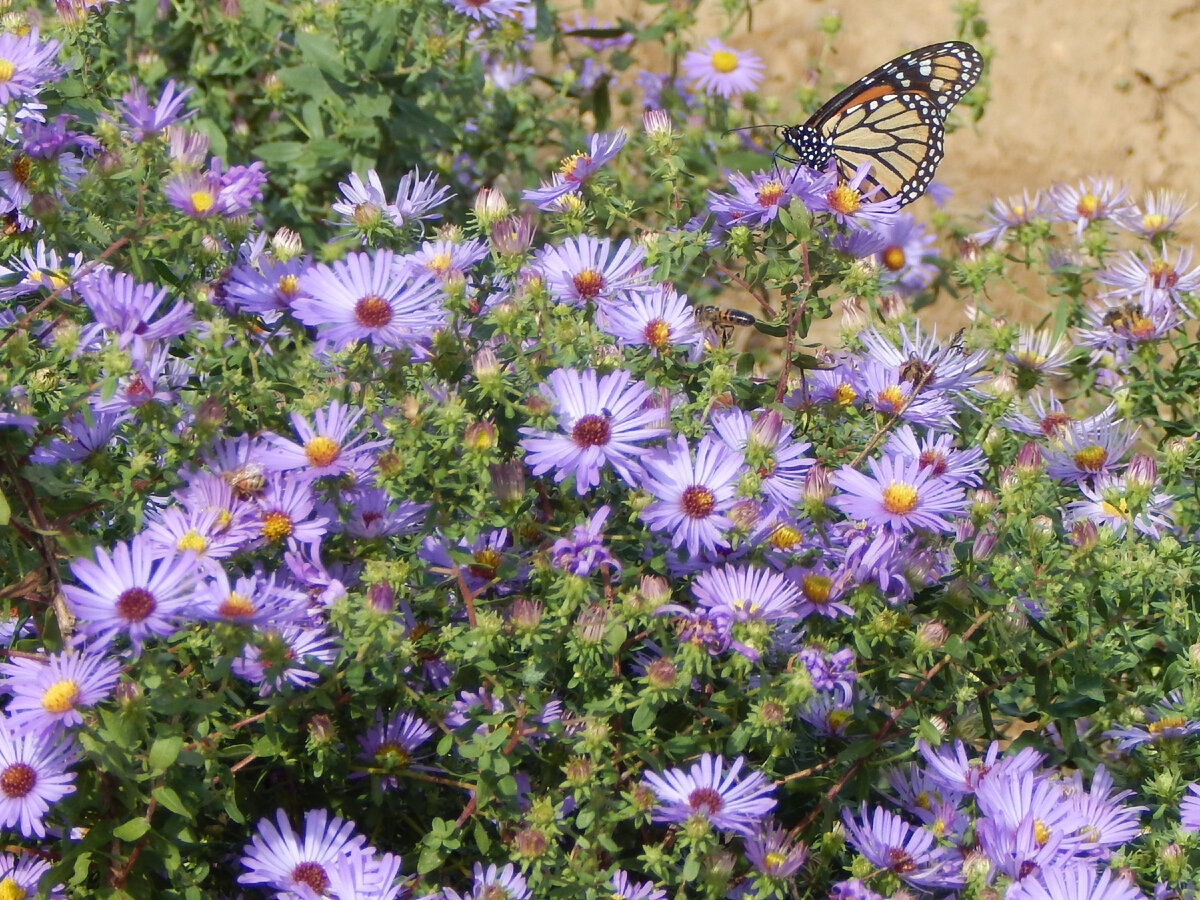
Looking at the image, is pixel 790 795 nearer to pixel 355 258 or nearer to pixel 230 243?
pixel 355 258

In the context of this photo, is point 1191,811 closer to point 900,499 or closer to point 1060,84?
point 900,499

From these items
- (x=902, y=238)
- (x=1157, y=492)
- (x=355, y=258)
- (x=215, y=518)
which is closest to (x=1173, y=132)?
(x=902, y=238)

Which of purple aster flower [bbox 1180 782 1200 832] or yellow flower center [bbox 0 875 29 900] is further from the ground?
purple aster flower [bbox 1180 782 1200 832]

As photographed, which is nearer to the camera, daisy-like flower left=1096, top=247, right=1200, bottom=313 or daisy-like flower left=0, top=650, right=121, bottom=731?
daisy-like flower left=0, top=650, right=121, bottom=731

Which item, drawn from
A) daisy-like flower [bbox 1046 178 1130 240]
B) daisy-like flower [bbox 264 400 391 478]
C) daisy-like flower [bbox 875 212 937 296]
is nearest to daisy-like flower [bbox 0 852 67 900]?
daisy-like flower [bbox 264 400 391 478]

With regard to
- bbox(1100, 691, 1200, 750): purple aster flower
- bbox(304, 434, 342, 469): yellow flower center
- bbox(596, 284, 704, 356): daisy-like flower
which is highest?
bbox(596, 284, 704, 356): daisy-like flower

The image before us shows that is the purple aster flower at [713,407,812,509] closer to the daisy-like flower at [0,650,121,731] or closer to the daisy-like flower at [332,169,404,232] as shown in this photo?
the daisy-like flower at [332,169,404,232]
